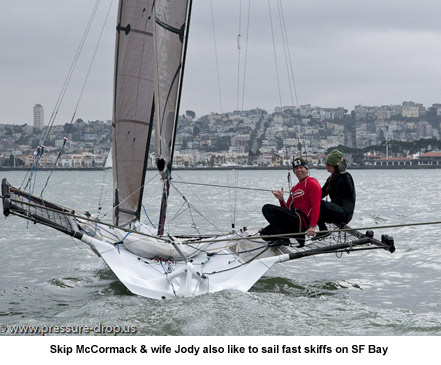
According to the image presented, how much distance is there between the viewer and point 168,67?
8312 millimetres

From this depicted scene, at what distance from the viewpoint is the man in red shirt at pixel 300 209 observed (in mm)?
7289

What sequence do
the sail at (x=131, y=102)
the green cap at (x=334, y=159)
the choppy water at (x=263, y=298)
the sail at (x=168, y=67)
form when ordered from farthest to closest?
the sail at (x=131, y=102)
the sail at (x=168, y=67)
the green cap at (x=334, y=159)
the choppy water at (x=263, y=298)

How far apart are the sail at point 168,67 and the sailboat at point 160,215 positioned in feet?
0.04

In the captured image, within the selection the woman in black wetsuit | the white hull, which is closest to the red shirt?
the woman in black wetsuit

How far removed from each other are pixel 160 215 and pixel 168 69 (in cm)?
198

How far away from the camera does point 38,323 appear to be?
650 centimetres

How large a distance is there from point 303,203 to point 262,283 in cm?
172

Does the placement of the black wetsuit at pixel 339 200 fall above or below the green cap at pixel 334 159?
below

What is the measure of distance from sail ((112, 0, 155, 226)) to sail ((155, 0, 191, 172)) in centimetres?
126

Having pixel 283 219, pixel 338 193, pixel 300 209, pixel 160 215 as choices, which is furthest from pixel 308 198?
pixel 160 215

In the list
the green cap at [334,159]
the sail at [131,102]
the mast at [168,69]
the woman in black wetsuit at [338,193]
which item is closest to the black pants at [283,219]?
the woman in black wetsuit at [338,193]

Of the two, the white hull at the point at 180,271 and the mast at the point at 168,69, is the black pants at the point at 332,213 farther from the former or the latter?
the mast at the point at 168,69

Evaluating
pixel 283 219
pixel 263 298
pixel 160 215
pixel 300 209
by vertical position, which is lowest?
pixel 263 298

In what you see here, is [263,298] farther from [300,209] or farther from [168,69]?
[168,69]
